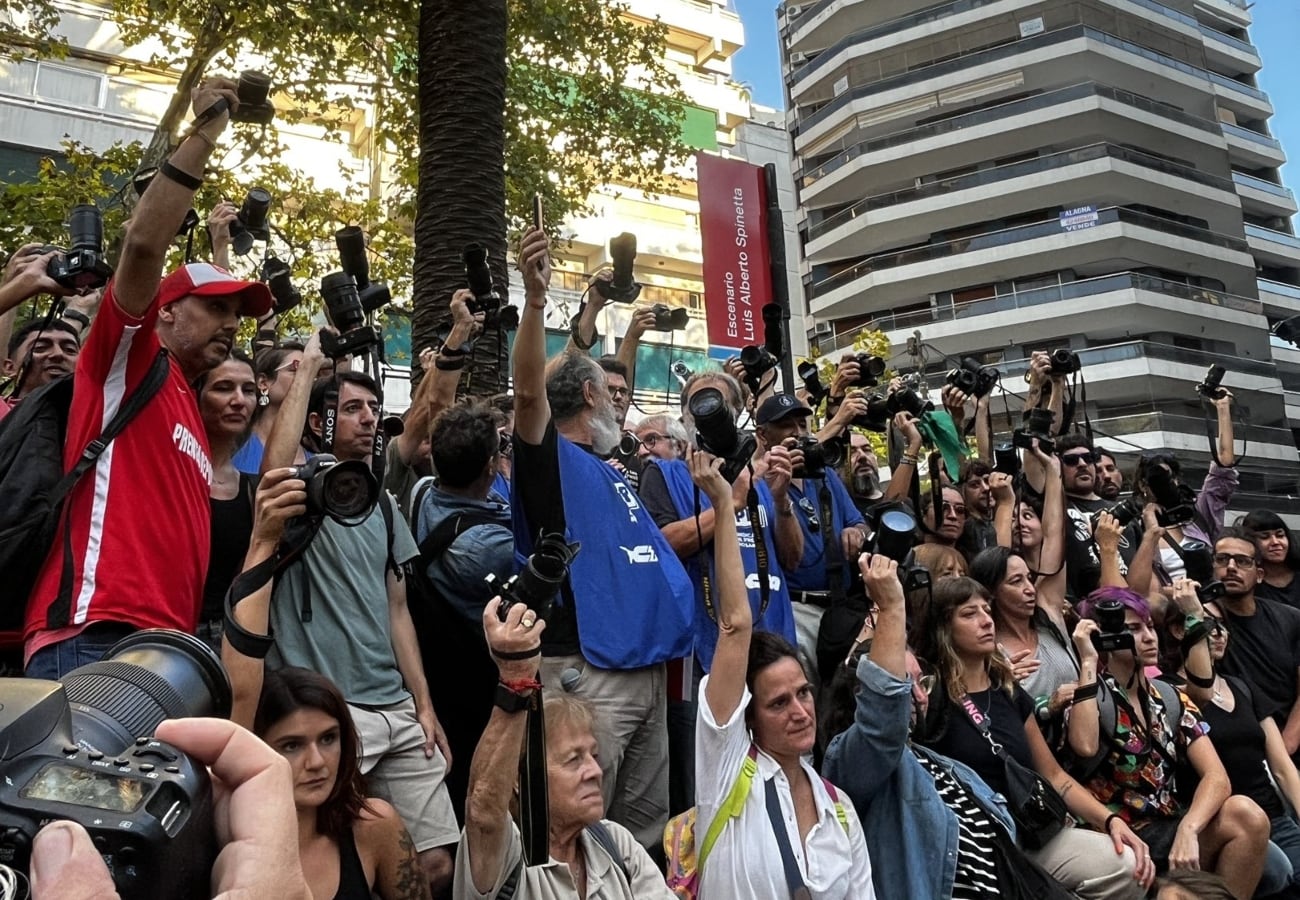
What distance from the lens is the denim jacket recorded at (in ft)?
11.8

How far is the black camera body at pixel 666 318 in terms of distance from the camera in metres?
5.66

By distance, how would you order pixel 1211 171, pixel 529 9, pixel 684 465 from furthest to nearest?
pixel 1211 171, pixel 529 9, pixel 684 465

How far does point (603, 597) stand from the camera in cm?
379

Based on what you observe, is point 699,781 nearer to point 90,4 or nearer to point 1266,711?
point 1266,711

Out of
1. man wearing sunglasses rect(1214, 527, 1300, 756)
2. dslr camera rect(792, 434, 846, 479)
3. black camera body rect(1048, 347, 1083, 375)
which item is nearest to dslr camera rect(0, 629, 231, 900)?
dslr camera rect(792, 434, 846, 479)

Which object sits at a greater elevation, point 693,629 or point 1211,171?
point 1211,171

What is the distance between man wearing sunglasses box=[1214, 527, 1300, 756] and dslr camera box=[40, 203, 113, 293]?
18.5ft

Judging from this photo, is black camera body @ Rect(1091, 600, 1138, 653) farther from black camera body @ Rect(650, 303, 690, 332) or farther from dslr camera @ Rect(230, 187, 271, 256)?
dslr camera @ Rect(230, 187, 271, 256)

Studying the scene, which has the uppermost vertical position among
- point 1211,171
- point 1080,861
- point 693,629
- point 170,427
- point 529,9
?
point 1211,171

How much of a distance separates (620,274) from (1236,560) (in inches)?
155

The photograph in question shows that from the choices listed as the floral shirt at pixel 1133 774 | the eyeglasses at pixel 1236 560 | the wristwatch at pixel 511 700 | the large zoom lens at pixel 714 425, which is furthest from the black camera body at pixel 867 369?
the wristwatch at pixel 511 700

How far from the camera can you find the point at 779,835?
335 centimetres

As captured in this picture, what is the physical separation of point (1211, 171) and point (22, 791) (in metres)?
44.5

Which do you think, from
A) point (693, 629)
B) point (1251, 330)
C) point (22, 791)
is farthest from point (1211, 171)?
point (22, 791)
